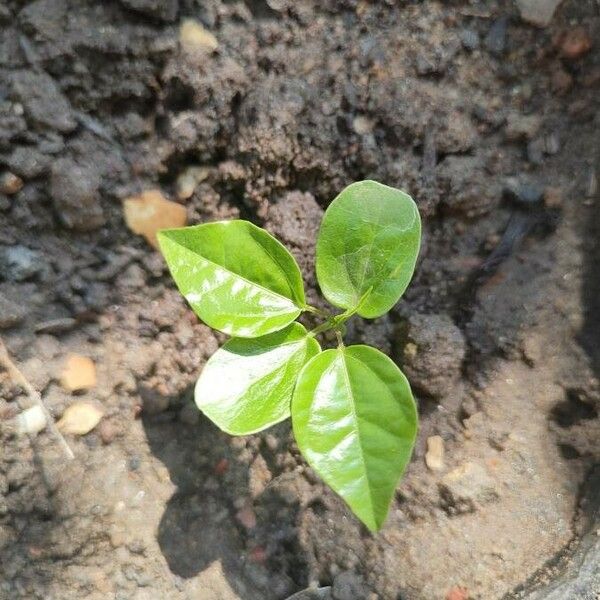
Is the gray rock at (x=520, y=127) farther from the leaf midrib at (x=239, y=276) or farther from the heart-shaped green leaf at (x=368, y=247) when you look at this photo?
the leaf midrib at (x=239, y=276)

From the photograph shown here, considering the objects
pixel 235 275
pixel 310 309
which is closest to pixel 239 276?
pixel 235 275

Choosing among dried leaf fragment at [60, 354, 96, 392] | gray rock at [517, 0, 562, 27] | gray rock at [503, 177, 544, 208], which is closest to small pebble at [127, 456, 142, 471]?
dried leaf fragment at [60, 354, 96, 392]

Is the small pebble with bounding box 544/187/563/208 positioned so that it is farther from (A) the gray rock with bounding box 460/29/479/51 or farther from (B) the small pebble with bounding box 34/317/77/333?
(B) the small pebble with bounding box 34/317/77/333

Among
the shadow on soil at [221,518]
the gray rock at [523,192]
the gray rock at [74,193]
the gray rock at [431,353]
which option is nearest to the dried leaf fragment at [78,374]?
the shadow on soil at [221,518]

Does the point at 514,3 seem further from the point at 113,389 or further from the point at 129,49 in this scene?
the point at 113,389

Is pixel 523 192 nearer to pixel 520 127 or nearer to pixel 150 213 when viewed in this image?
pixel 520 127

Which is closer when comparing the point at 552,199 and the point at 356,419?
the point at 356,419
